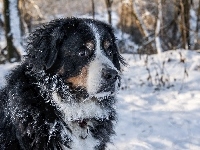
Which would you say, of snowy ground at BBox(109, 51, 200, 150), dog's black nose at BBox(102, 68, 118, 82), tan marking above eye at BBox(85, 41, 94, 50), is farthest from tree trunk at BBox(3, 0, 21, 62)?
dog's black nose at BBox(102, 68, 118, 82)

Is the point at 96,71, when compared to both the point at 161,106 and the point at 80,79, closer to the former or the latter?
the point at 80,79

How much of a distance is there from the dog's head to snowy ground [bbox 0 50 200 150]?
156cm

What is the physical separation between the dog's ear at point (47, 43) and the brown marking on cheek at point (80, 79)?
24 centimetres

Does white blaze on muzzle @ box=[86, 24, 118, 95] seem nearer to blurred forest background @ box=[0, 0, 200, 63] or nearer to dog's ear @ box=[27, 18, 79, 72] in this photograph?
dog's ear @ box=[27, 18, 79, 72]

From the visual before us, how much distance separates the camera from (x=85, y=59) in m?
3.64

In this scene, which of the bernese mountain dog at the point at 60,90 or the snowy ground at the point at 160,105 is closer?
the bernese mountain dog at the point at 60,90

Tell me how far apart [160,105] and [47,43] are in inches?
145

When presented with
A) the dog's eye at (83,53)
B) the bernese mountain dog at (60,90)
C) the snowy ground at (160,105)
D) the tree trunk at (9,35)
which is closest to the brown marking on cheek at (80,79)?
the bernese mountain dog at (60,90)

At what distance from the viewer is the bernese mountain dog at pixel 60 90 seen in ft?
11.6

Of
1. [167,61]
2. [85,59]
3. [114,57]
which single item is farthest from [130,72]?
[85,59]

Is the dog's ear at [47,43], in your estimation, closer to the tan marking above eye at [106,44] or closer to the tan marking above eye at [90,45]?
the tan marking above eye at [90,45]

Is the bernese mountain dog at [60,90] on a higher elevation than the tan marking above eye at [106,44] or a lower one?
lower

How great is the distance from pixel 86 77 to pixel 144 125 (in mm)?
2739

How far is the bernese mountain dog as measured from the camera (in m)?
3.54
